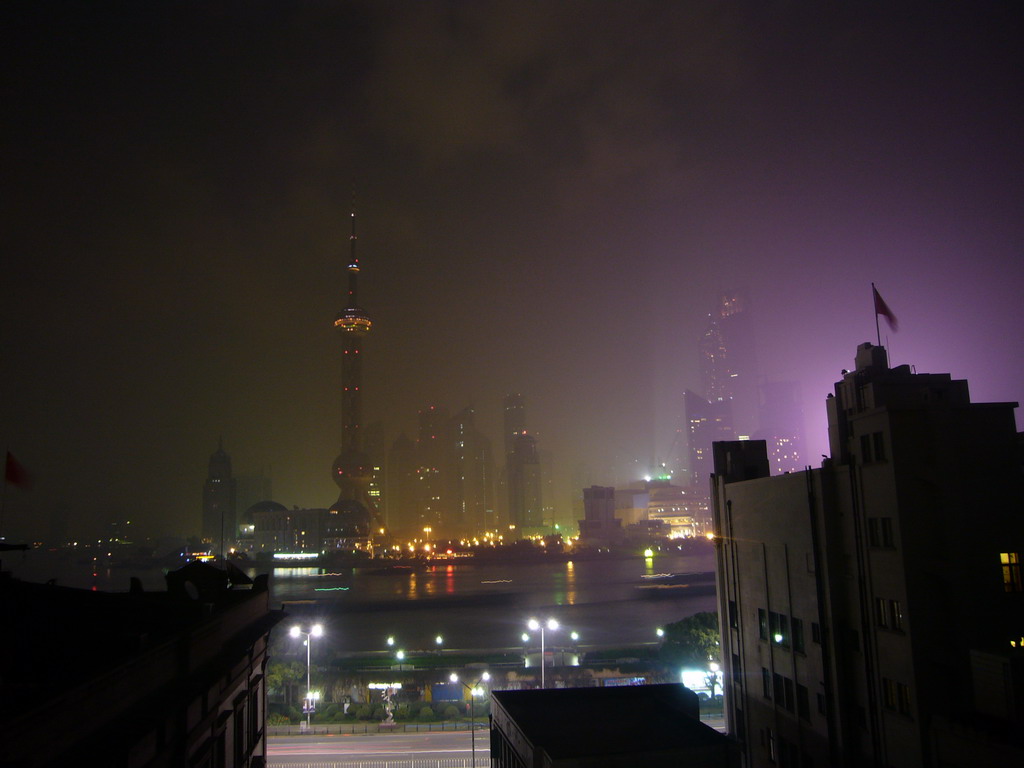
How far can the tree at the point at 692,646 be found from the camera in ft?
97.6

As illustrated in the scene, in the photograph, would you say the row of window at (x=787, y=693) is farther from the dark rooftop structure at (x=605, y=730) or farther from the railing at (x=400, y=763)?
the railing at (x=400, y=763)

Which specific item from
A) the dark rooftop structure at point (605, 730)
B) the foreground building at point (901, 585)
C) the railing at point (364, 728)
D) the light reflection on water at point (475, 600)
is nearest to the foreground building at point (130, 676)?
the dark rooftop structure at point (605, 730)

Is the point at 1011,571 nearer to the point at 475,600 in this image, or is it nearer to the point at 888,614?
the point at 888,614

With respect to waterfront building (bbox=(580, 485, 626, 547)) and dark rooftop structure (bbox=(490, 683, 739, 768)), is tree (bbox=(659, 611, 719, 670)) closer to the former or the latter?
dark rooftop structure (bbox=(490, 683, 739, 768))

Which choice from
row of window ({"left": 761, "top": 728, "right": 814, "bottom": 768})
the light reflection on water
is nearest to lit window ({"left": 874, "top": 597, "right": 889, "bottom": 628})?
row of window ({"left": 761, "top": 728, "right": 814, "bottom": 768})

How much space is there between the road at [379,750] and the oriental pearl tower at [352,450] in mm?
131987

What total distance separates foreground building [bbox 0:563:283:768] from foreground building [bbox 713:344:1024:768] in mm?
9697

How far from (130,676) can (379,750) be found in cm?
1503

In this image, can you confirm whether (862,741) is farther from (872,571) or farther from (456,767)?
(456,767)

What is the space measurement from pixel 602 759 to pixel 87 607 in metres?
7.44

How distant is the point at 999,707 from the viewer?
9117 mm

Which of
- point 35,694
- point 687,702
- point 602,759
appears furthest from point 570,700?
point 35,694

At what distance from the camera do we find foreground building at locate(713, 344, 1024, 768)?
10109mm

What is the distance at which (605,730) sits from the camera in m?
12.4
